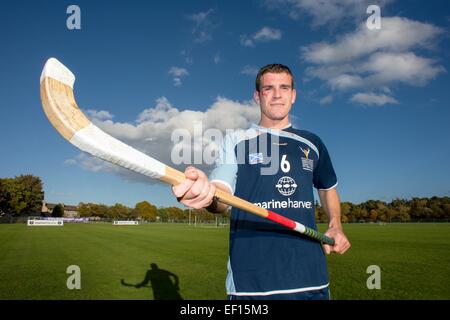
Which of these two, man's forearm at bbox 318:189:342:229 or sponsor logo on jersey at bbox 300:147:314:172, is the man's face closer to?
sponsor logo on jersey at bbox 300:147:314:172

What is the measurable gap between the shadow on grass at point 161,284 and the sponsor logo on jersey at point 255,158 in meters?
7.46

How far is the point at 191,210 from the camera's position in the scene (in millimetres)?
149500

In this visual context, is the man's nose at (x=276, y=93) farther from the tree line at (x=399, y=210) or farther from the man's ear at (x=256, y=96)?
the tree line at (x=399, y=210)

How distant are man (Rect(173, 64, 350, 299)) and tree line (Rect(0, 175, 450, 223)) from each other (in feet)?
381

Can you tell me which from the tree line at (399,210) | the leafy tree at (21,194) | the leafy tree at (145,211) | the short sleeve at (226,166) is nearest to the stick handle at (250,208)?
the short sleeve at (226,166)

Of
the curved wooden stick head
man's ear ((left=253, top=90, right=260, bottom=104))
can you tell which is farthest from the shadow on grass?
the curved wooden stick head

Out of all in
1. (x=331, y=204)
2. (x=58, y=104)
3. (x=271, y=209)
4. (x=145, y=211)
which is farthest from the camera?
(x=145, y=211)

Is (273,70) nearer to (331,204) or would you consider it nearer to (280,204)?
(280,204)

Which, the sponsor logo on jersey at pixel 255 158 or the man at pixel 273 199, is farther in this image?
the sponsor logo on jersey at pixel 255 158

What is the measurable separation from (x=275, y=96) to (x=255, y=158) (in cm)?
73

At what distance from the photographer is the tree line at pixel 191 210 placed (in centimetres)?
10306

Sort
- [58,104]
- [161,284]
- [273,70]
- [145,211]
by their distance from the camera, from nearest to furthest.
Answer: [58,104] → [273,70] → [161,284] → [145,211]

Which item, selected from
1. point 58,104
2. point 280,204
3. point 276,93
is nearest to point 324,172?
point 280,204
